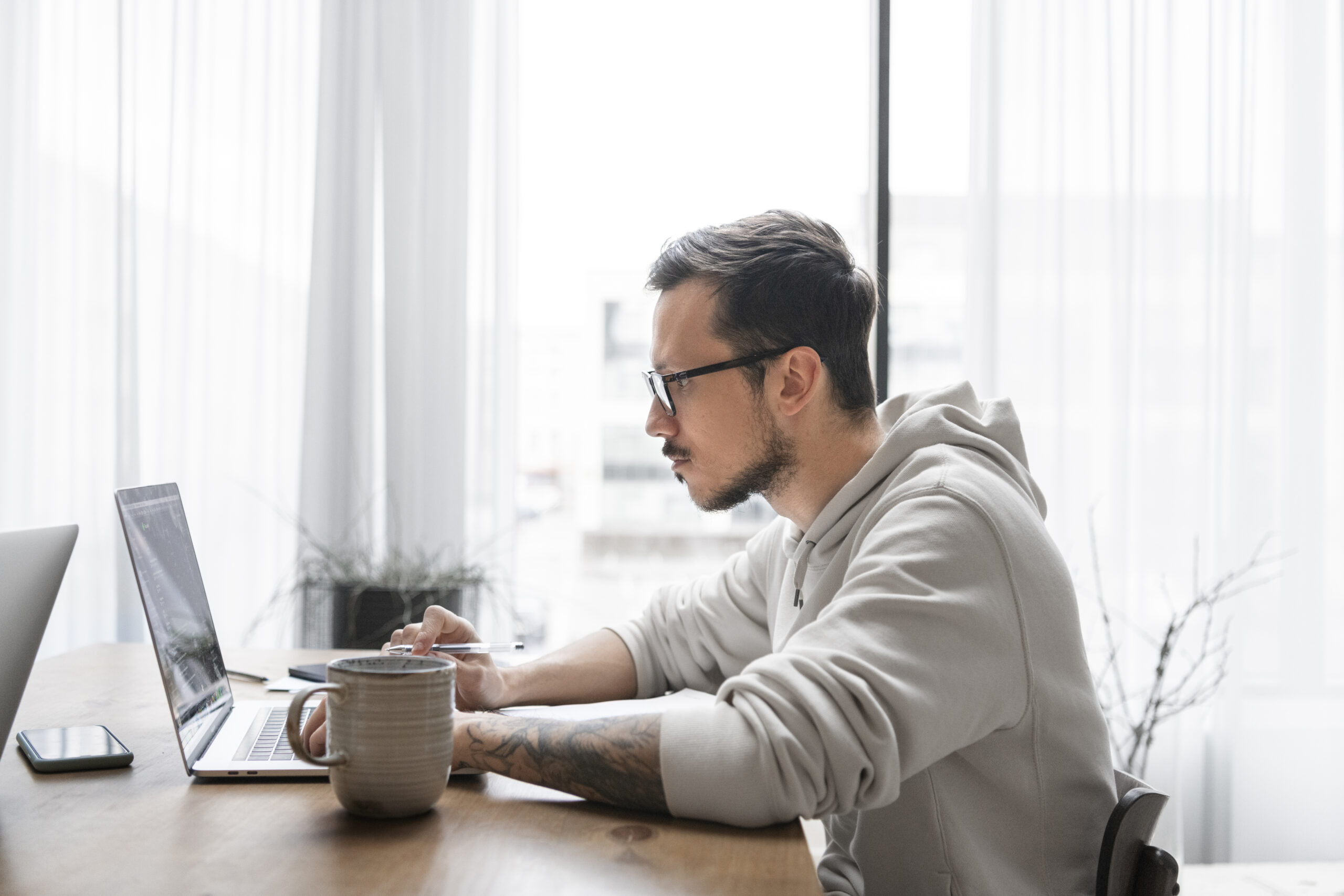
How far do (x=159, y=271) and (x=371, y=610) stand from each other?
1220 millimetres

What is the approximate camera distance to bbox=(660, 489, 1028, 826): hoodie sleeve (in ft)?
2.81

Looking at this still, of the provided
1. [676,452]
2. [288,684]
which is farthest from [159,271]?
[676,452]

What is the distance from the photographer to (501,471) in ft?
9.19

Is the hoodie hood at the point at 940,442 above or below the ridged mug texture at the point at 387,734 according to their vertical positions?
above

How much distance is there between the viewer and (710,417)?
4.53 feet

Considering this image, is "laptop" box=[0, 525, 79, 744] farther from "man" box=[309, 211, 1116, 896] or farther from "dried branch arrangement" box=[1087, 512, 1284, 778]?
"dried branch arrangement" box=[1087, 512, 1284, 778]

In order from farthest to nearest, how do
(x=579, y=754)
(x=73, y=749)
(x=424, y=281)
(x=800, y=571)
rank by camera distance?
1. (x=424, y=281)
2. (x=800, y=571)
3. (x=73, y=749)
4. (x=579, y=754)

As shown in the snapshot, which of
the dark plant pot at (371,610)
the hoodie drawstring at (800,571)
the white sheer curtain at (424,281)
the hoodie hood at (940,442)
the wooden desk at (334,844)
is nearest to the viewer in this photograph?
the wooden desk at (334,844)

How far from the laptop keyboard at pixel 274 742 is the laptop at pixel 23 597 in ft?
0.70

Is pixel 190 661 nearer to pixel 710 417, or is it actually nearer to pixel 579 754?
pixel 579 754

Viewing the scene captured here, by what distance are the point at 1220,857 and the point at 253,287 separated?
2.99m

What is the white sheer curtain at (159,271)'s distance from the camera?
287cm

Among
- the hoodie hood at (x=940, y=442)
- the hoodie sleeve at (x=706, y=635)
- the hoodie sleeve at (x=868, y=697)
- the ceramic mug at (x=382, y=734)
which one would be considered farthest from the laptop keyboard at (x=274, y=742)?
the hoodie hood at (x=940, y=442)

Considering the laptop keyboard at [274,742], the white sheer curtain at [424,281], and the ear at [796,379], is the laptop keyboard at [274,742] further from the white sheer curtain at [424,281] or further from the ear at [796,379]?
the white sheer curtain at [424,281]
